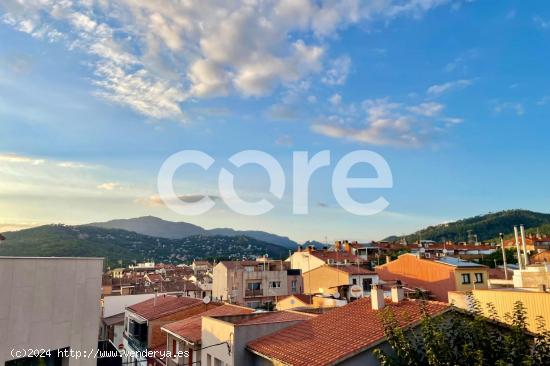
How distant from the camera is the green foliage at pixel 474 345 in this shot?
8.65m

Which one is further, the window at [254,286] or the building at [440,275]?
the window at [254,286]

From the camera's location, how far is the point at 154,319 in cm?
2559

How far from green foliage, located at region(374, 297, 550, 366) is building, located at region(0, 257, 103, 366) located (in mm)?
7741

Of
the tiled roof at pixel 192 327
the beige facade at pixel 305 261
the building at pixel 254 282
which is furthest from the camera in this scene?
the beige facade at pixel 305 261

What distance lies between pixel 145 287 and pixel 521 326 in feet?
185

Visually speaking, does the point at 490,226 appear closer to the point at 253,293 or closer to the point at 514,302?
the point at 253,293

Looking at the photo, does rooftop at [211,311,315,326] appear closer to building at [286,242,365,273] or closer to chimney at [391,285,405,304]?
chimney at [391,285,405,304]

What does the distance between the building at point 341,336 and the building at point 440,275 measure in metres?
29.6

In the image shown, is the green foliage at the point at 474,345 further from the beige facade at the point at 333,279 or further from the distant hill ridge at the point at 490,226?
the distant hill ridge at the point at 490,226

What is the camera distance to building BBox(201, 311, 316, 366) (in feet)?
47.0

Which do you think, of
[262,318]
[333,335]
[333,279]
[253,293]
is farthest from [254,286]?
[333,335]

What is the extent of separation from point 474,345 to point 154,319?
69.9 feet

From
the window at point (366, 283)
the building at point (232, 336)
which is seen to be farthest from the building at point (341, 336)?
the window at point (366, 283)

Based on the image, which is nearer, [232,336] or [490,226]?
[232,336]
